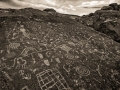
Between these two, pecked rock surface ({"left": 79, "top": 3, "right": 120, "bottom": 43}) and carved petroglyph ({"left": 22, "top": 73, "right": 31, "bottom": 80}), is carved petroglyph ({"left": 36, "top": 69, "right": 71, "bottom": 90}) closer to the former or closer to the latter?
carved petroglyph ({"left": 22, "top": 73, "right": 31, "bottom": 80})

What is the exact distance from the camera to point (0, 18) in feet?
10.2

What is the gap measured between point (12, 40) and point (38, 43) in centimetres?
56

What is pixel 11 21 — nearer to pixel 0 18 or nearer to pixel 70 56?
pixel 0 18

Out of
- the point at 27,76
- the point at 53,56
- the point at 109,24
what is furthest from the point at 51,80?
the point at 109,24

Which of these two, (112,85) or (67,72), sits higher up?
(67,72)

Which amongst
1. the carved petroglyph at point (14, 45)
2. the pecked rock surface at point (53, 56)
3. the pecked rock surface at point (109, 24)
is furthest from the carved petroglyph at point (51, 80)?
the pecked rock surface at point (109, 24)

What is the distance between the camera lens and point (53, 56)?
2.62 metres

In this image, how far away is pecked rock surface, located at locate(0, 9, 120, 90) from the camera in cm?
218

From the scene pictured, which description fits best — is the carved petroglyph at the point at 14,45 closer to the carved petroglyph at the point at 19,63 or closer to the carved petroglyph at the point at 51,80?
the carved petroglyph at the point at 19,63

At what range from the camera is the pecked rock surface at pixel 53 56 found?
218 centimetres

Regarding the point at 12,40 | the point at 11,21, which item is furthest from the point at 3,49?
the point at 11,21

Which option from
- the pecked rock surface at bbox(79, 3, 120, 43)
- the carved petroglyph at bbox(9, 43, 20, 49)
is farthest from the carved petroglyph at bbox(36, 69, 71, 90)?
the pecked rock surface at bbox(79, 3, 120, 43)

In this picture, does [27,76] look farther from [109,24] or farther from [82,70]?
[109,24]

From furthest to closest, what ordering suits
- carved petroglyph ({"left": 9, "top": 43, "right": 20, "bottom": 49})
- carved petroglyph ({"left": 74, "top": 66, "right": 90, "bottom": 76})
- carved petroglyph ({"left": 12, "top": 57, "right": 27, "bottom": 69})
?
carved petroglyph ({"left": 9, "top": 43, "right": 20, "bottom": 49}) < carved petroglyph ({"left": 74, "top": 66, "right": 90, "bottom": 76}) < carved petroglyph ({"left": 12, "top": 57, "right": 27, "bottom": 69})
